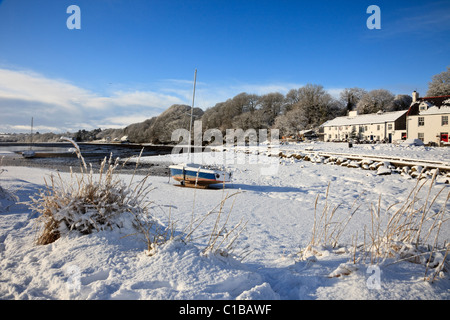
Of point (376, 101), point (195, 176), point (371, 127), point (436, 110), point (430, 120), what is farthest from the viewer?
point (376, 101)

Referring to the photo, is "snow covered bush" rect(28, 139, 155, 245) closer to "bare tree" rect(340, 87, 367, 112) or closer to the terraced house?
the terraced house

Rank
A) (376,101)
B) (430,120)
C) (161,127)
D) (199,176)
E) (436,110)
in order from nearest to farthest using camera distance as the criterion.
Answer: (199,176) < (436,110) < (430,120) < (376,101) < (161,127)

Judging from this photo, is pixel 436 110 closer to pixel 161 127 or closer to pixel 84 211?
pixel 84 211

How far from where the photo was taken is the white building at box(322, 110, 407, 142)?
39594 mm

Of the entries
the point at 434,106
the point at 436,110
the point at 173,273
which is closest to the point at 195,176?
the point at 173,273

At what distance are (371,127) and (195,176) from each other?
1699 inches

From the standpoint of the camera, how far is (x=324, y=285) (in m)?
1.98

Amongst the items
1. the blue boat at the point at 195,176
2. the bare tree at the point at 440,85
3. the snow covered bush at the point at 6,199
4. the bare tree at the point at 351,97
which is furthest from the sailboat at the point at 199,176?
the bare tree at the point at 351,97

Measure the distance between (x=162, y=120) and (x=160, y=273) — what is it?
9284 centimetres

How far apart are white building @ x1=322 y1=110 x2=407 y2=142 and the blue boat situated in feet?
121

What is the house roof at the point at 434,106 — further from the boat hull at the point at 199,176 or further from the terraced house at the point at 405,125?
the boat hull at the point at 199,176

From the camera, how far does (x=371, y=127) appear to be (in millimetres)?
44188
